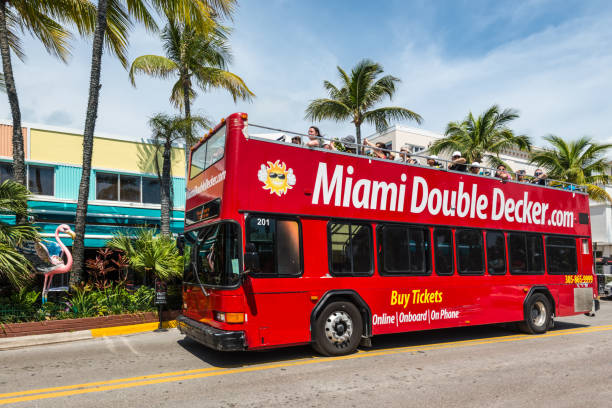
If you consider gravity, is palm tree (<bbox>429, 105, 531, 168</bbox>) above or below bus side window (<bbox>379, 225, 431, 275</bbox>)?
above

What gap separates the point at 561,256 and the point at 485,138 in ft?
41.5

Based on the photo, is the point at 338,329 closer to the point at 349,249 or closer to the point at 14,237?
the point at 349,249

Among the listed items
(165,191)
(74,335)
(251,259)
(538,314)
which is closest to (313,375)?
(251,259)

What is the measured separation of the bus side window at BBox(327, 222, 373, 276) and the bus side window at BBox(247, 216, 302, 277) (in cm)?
67

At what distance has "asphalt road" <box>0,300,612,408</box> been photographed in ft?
17.6

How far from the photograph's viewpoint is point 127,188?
1875cm

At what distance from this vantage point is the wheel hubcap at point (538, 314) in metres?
10.5

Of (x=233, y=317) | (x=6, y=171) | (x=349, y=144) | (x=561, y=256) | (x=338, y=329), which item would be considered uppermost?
(x=6, y=171)

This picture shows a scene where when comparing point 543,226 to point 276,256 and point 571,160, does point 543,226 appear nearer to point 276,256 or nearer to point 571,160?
point 276,256

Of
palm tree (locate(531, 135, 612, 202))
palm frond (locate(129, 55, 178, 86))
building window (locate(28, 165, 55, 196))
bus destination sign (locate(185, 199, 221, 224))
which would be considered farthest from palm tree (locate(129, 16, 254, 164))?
palm tree (locate(531, 135, 612, 202))

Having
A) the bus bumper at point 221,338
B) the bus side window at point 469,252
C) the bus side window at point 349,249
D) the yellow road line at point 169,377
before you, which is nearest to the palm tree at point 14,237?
the yellow road line at point 169,377

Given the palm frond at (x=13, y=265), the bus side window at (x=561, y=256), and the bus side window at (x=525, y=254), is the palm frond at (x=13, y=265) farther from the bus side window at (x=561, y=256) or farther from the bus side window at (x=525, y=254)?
the bus side window at (x=561, y=256)

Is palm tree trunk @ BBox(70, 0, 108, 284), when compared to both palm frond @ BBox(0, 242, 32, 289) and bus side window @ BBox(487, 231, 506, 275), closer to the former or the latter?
palm frond @ BBox(0, 242, 32, 289)

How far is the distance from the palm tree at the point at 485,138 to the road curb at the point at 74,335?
52.8 feet
